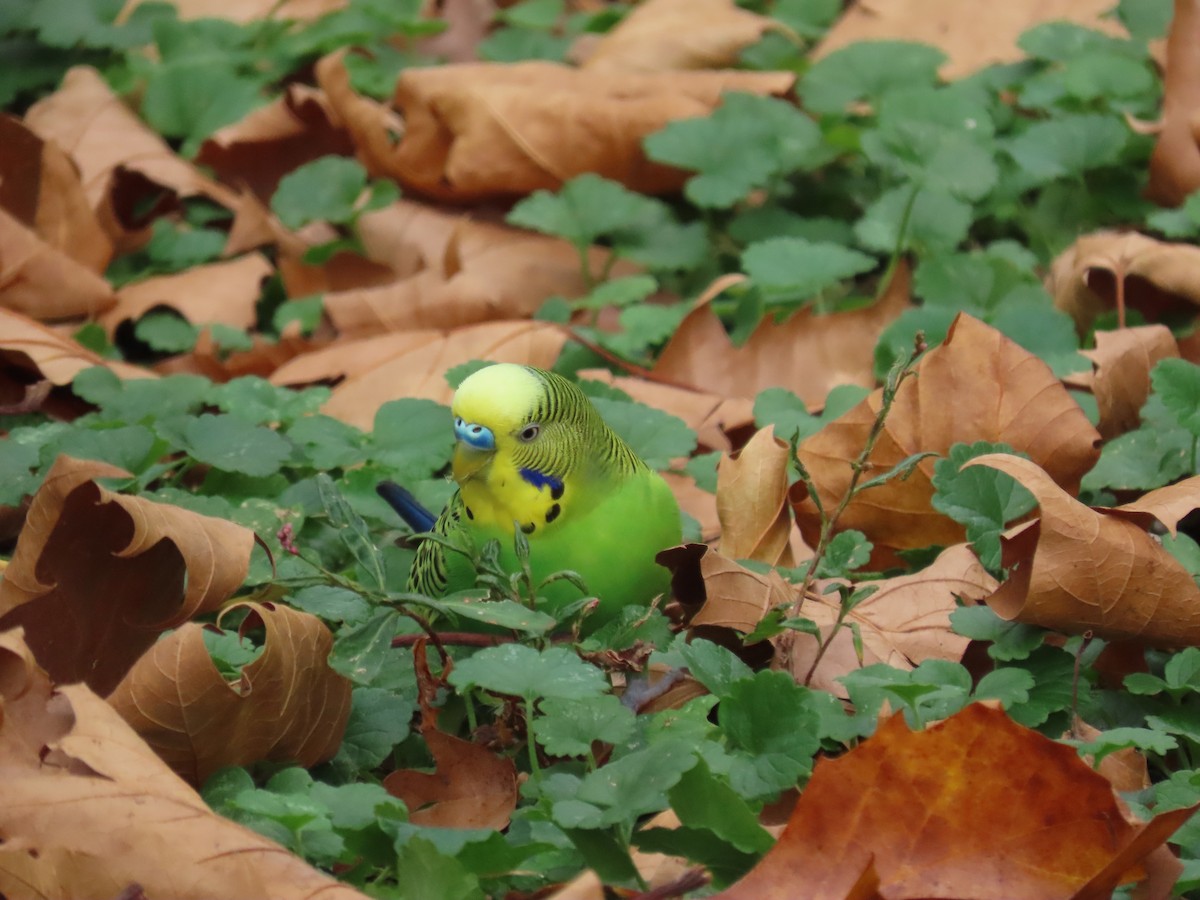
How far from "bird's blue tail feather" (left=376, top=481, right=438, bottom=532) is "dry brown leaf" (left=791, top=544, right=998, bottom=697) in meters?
0.69

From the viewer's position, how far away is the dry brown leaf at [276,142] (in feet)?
14.4

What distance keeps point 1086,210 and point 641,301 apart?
119 cm

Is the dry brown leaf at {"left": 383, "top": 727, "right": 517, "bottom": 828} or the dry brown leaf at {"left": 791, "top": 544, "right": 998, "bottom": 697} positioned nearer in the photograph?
Answer: the dry brown leaf at {"left": 383, "top": 727, "right": 517, "bottom": 828}

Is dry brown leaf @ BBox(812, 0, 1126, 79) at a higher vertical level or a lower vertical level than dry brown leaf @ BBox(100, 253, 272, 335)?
higher

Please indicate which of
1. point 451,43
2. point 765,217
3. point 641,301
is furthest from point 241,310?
point 451,43

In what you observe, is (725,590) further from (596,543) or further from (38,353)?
(38,353)

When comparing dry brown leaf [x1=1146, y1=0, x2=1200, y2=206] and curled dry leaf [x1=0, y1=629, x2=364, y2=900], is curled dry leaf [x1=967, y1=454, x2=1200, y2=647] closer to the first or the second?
curled dry leaf [x1=0, y1=629, x2=364, y2=900]

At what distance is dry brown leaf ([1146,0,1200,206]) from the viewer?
3.65 m

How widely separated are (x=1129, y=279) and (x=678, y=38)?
1892 millimetres

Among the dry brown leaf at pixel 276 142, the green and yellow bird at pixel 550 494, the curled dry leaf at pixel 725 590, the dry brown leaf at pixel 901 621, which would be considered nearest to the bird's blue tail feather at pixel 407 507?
the green and yellow bird at pixel 550 494

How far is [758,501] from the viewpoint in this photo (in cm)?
236

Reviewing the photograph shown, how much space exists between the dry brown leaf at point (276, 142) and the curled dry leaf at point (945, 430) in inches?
98.6

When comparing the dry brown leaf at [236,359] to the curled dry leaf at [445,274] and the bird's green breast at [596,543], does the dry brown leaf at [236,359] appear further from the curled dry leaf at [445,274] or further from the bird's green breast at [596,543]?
the bird's green breast at [596,543]

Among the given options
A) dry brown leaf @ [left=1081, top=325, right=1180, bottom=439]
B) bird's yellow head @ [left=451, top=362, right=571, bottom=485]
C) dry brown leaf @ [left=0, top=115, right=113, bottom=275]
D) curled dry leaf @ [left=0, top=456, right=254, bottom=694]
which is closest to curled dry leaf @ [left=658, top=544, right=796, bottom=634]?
bird's yellow head @ [left=451, top=362, right=571, bottom=485]
